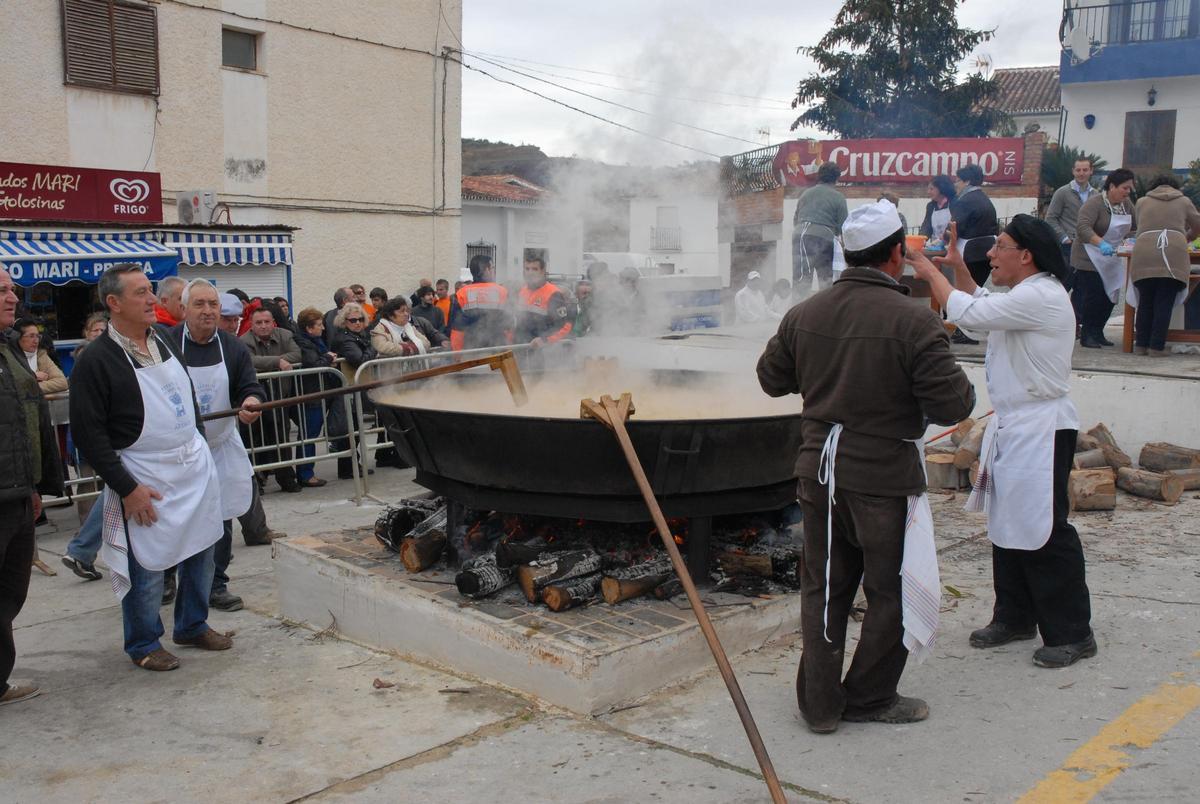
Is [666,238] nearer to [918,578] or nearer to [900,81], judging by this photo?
[918,578]

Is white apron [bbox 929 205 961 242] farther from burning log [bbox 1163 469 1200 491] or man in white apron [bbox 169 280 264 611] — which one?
man in white apron [bbox 169 280 264 611]

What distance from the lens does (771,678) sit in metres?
4.52

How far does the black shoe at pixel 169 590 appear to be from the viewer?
602cm

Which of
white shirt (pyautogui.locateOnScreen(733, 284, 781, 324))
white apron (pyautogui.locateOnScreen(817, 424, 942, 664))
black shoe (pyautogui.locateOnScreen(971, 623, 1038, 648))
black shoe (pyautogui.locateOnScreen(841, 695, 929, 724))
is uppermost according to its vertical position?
white shirt (pyautogui.locateOnScreen(733, 284, 781, 324))

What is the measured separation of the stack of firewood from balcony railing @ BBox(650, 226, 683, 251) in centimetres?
640

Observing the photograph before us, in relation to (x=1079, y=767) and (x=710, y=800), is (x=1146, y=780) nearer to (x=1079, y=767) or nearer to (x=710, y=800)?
(x=1079, y=767)

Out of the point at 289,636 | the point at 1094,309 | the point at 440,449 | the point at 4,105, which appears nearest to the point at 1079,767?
the point at 440,449

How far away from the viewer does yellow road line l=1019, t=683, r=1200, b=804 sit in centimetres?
342

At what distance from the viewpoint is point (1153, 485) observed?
730 cm

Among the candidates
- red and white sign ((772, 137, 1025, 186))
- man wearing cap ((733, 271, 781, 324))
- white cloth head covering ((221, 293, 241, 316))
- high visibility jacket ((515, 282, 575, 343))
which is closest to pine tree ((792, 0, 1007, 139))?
red and white sign ((772, 137, 1025, 186))

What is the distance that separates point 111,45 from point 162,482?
13.8m

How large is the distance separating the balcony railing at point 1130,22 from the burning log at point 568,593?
2921 centimetres

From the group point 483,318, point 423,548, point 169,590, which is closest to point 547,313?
point 483,318

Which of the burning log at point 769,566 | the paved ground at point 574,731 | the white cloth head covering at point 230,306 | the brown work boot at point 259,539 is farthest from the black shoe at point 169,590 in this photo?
the burning log at point 769,566
